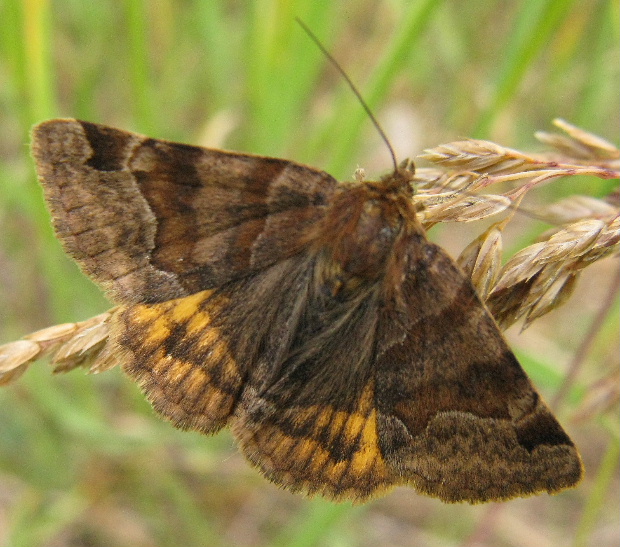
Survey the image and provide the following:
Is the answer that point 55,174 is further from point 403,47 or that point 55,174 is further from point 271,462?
point 403,47

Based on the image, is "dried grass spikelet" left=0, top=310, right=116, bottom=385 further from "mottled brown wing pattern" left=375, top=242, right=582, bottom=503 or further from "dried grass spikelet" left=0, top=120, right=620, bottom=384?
"mottled brown wing pattern" left=375, top=242, right=582, bottom=503

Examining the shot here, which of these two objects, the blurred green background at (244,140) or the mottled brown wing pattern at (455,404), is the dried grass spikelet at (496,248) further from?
the blurred green background at (244,140)

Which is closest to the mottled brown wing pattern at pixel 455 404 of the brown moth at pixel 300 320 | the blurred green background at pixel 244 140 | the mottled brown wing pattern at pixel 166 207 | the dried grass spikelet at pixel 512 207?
the brown moth at pixel 300 320

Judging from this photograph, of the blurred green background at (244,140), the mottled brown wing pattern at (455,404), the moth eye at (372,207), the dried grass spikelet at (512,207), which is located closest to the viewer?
the mottled brown wing pattern at (455,404)

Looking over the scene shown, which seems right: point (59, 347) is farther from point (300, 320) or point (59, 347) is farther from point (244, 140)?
point (244, 140)

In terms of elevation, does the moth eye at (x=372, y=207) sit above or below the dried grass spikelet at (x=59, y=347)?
above

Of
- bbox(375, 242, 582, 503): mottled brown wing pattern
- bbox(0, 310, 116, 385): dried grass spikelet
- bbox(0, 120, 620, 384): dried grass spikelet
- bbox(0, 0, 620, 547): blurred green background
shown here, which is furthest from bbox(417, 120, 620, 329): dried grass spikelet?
bbox(0, 310, 116, 385): dried grass spikelet
